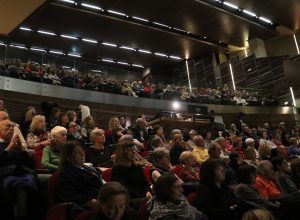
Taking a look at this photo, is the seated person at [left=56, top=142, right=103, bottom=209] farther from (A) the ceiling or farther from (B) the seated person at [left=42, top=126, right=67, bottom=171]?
(A) the ceiling

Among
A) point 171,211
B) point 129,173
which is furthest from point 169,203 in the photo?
point 129,173

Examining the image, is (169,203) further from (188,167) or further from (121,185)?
(188,167)

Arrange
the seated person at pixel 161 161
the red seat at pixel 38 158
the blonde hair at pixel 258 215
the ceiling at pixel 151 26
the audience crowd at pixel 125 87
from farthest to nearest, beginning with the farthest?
the ceiling at pixel 151 26, the audience crowd at pixel 125 87, the seated person at pixel 161 161, the red seat at pixel 38 158, the blonde hair at pixel 258 215

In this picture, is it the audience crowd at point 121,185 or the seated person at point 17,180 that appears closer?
the audience crowd at point 121,185

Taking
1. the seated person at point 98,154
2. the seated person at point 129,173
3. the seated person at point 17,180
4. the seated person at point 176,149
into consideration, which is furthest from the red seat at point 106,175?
the seated person at point 176,149

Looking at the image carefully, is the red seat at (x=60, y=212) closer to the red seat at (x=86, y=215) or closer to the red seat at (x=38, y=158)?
the red seat at (x=86, y=215)

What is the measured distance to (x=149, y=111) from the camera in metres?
12.6

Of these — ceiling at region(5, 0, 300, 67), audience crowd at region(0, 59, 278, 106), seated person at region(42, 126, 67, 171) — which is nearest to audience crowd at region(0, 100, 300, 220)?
seated person at region(42, 126, 67, 171)

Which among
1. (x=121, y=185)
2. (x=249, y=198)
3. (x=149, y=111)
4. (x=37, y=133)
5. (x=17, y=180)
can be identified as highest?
(x=149, y=111)

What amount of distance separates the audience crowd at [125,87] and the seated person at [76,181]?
24.0 feet

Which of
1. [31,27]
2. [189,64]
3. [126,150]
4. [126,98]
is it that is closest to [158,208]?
[126,150]

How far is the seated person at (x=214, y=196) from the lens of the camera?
9.78 ft

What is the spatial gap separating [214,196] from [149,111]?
957 cm

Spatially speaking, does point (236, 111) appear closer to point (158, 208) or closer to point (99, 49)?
point (99, 49)
